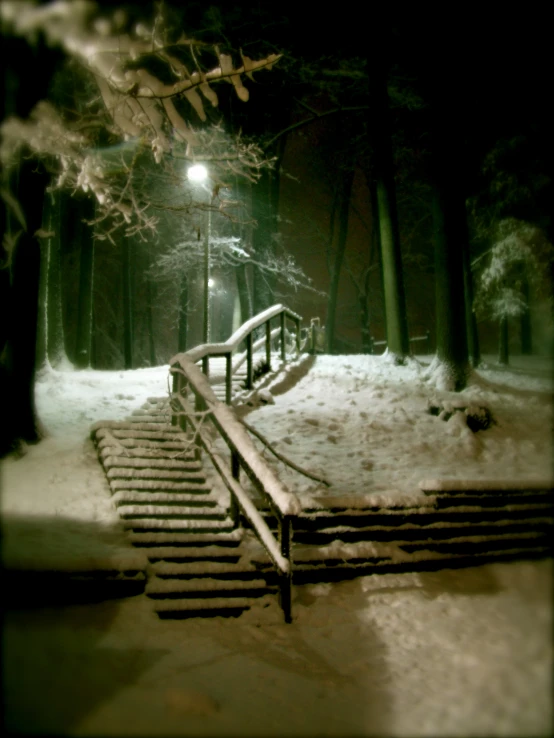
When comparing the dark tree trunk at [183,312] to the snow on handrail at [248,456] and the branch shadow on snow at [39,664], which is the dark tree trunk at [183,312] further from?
the branch shadow on snow at [39,664]

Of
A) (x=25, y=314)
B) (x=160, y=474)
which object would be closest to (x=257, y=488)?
(x=160, y=474)

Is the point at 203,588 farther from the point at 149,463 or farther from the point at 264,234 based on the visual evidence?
the point at 264,234

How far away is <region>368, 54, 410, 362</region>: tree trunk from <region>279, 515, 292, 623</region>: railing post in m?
7.95

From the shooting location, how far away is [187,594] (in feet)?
12.9

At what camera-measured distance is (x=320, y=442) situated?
302 inches

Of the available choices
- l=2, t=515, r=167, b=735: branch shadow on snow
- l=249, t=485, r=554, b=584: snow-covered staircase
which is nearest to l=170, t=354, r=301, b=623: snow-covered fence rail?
l=249, t=485, r=554, b=584: snow-covered staircase

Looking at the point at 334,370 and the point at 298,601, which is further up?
the point at 334,370

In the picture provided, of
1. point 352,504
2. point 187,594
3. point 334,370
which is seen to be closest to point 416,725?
point 187,594

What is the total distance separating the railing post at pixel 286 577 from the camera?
13.0 ft

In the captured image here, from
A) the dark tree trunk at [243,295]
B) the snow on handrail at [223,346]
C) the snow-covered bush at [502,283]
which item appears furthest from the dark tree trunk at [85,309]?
the snow-covered bush at [502,283]

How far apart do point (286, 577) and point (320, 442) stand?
380 centimetres

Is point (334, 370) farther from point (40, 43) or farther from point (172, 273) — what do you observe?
point (172, 273)

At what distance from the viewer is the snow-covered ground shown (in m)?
1.22

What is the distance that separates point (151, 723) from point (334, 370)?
10525 mm
